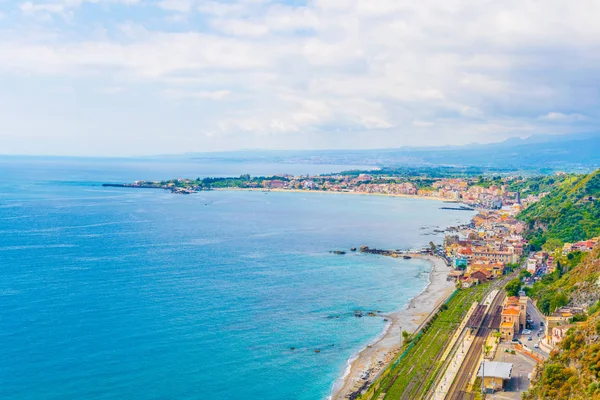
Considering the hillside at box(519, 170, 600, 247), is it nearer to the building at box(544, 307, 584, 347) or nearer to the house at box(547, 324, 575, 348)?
the building at box(544, 307, 584, 347)

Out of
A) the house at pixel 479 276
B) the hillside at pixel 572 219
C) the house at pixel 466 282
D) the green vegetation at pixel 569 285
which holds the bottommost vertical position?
the house at pixel 466 282

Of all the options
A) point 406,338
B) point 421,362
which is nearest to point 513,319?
point 406,338

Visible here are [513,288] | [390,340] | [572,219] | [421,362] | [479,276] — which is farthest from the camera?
[572,219]

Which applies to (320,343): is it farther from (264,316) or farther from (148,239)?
Answer: (148,239)

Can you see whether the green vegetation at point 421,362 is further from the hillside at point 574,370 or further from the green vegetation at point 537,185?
the green vegetation at point 537,185

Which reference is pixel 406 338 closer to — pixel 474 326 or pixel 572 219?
pixel 474 326

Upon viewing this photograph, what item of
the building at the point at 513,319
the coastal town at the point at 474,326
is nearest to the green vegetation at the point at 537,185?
the coastal town at the point at 474,326
